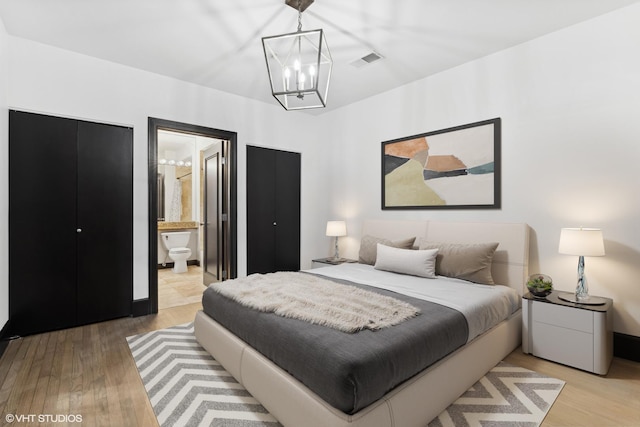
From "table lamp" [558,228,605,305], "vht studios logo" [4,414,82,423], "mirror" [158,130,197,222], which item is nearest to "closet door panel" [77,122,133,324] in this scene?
"vht studios logo" [4,414,82,423]

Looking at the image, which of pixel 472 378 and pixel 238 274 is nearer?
pixel 472 378

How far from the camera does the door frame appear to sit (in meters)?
3.58

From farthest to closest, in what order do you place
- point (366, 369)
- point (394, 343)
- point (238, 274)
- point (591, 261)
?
1. point (238, 274)
2. point (591, 261)
3. point (394, 343)
4. point (366, 369)

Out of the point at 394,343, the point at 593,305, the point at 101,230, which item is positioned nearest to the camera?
the point at 394,343

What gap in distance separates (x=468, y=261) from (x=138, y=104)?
3.85 metres

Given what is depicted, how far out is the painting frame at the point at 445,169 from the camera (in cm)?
324

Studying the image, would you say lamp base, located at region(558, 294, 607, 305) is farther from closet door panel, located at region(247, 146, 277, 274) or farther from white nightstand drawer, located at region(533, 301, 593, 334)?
closet door panel, located at region(247, 146, 277, 274)

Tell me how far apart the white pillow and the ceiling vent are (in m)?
2.01

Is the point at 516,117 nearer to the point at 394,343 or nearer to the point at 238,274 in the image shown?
the point at 394,343

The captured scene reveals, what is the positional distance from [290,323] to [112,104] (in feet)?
10.3

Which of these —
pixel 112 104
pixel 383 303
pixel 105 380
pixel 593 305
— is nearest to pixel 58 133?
pixel 112 104

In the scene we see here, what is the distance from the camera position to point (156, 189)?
3.61 m

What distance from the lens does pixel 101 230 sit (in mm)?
3328

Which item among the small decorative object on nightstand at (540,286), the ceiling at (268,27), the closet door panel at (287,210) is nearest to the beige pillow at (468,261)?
the small decorative object on nightstand at (540,286)
